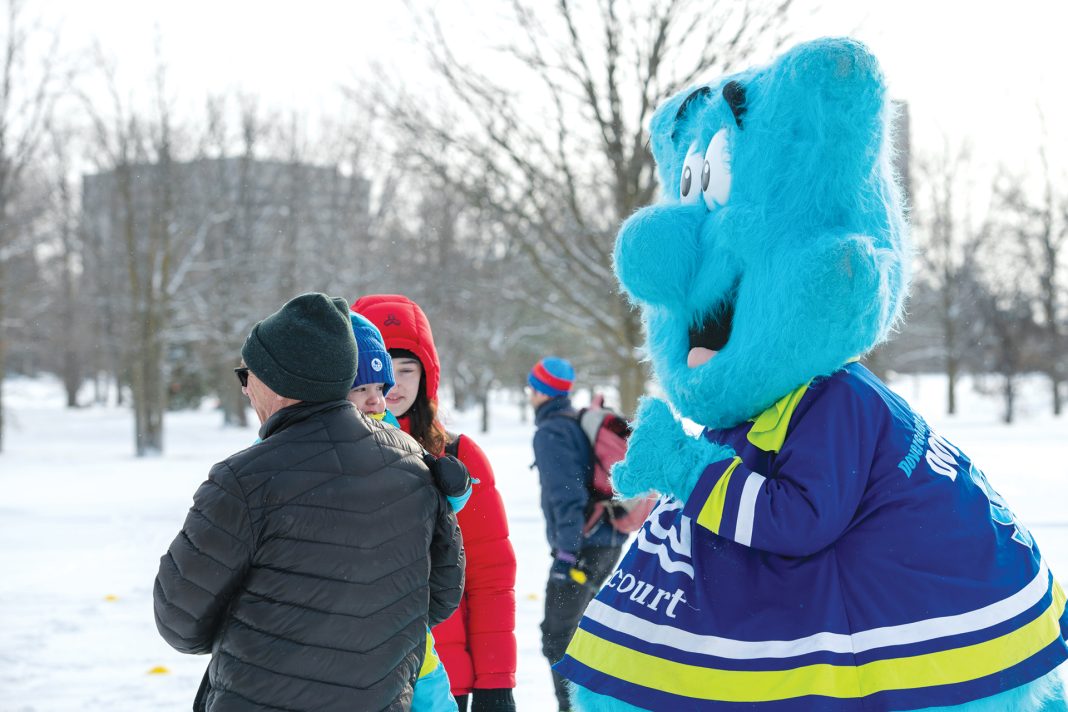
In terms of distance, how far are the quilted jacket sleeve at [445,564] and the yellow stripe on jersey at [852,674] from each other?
18.9 inches

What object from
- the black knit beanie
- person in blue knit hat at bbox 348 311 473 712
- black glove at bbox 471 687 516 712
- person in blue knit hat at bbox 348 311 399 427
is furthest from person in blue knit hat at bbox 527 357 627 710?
the black knit beanie

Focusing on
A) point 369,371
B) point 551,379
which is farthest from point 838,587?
point 551,379

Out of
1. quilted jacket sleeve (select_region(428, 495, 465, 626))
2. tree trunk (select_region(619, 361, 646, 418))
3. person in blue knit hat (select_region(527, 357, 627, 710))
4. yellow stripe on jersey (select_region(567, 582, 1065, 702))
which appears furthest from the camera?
tree trunk (select_region(619, 361, 646, 418))

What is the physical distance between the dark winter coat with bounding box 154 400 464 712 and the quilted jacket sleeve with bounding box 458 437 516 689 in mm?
681

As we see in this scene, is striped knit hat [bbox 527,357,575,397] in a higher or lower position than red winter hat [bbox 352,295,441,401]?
lower

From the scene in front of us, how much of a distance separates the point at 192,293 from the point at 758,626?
27549mm

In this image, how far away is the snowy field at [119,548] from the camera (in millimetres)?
4754

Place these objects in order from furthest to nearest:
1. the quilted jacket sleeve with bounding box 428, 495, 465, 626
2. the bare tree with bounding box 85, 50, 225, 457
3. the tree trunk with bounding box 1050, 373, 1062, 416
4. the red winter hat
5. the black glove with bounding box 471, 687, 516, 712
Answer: the tree trunk with bounding box 1050, 373, 1062, 416, the bare tree with bounding box 85, 50, 225, 457, the red winter hat, the black glove with bounding box 471, 687, 516, 712, the quilted jacket sleeve with bounding box 428, 495, 465, 626

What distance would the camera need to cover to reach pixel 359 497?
1.85 meters

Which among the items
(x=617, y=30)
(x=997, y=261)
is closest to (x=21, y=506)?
(x=617, y=30)

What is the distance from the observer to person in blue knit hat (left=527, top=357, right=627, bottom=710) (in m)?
4.33

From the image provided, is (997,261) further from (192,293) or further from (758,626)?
(758,626)

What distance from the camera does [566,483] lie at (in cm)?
438

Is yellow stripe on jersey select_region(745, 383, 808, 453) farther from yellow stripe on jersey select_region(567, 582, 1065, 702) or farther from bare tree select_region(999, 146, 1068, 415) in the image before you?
bare tree select_region(999, 146, 1068, 415)
